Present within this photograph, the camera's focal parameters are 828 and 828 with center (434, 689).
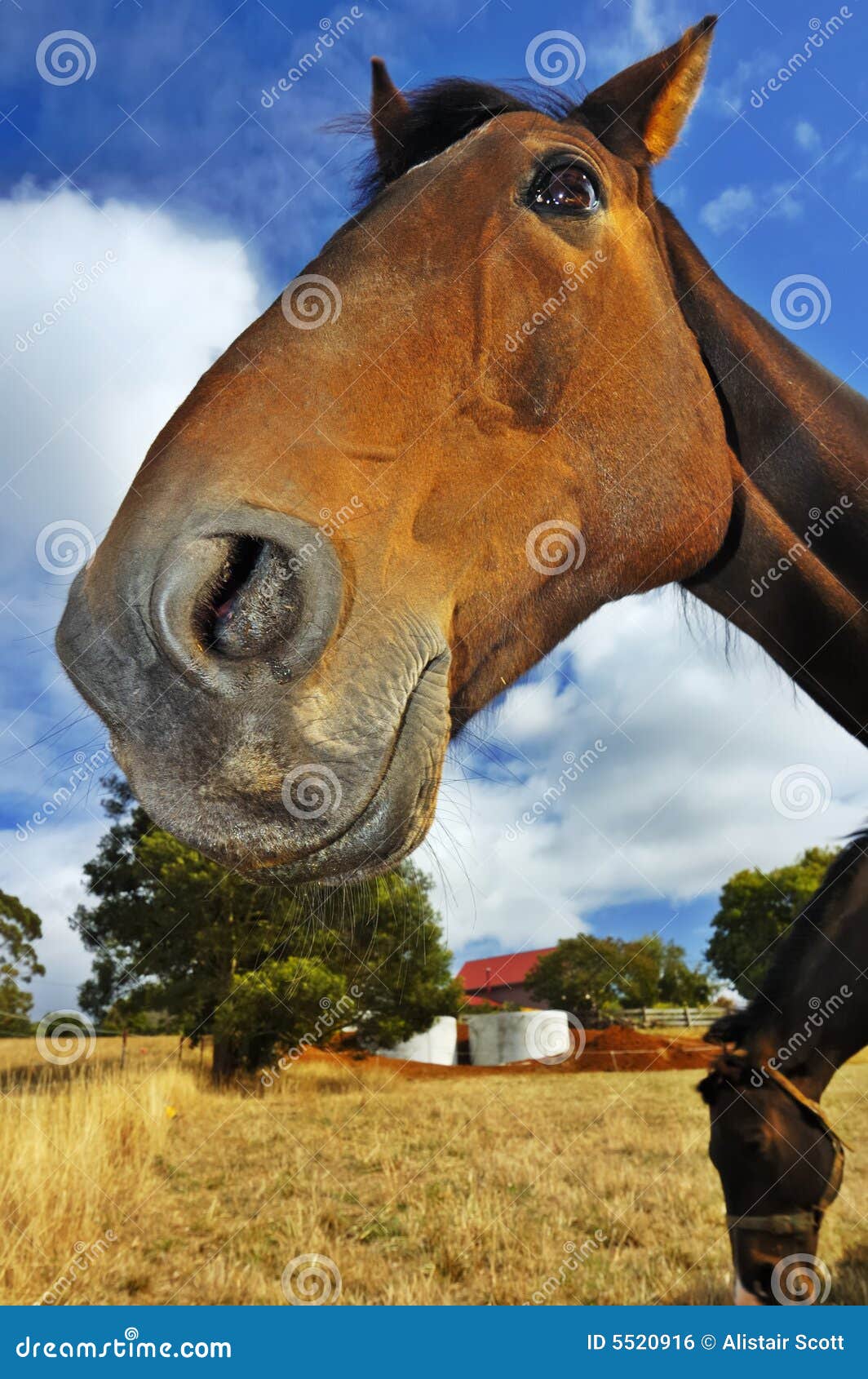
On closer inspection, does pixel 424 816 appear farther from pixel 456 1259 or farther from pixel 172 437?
pixel 456 1259

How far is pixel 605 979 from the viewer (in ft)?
85.0

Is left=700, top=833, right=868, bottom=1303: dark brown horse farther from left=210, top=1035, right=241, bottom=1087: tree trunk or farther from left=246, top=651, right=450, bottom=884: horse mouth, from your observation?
left=210, top=1035, right=241, bottom=1087: tree trunk

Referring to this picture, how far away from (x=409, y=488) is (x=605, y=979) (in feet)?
86.5

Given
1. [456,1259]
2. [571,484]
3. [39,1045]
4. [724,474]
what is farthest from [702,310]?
[39,1045]

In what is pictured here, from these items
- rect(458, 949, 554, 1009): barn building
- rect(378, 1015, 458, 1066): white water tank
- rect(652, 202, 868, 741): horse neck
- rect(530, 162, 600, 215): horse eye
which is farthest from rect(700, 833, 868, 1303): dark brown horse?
rect(458, 949, 554, 1009): barn building

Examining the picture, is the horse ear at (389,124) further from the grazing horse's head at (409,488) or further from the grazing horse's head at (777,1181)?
the grazing horse's head at (777,1181)

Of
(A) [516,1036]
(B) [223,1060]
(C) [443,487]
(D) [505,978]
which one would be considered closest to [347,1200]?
(C) [443,487]

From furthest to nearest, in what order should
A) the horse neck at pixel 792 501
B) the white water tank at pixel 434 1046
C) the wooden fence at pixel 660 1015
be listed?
the wooden fence at pixel 660 1015
the white water tank at pixel 434 1046
the horse neck at pixel 792 501

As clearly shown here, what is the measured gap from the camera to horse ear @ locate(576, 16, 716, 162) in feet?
9.27

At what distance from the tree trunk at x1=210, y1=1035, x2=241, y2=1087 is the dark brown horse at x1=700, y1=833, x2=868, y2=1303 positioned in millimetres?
12325

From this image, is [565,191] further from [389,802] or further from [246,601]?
[389,802]

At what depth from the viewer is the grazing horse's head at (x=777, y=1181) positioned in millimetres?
3291

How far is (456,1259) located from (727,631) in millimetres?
4313

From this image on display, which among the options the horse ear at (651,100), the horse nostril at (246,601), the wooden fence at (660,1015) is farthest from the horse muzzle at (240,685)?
the wooden fence at (660,1015)
